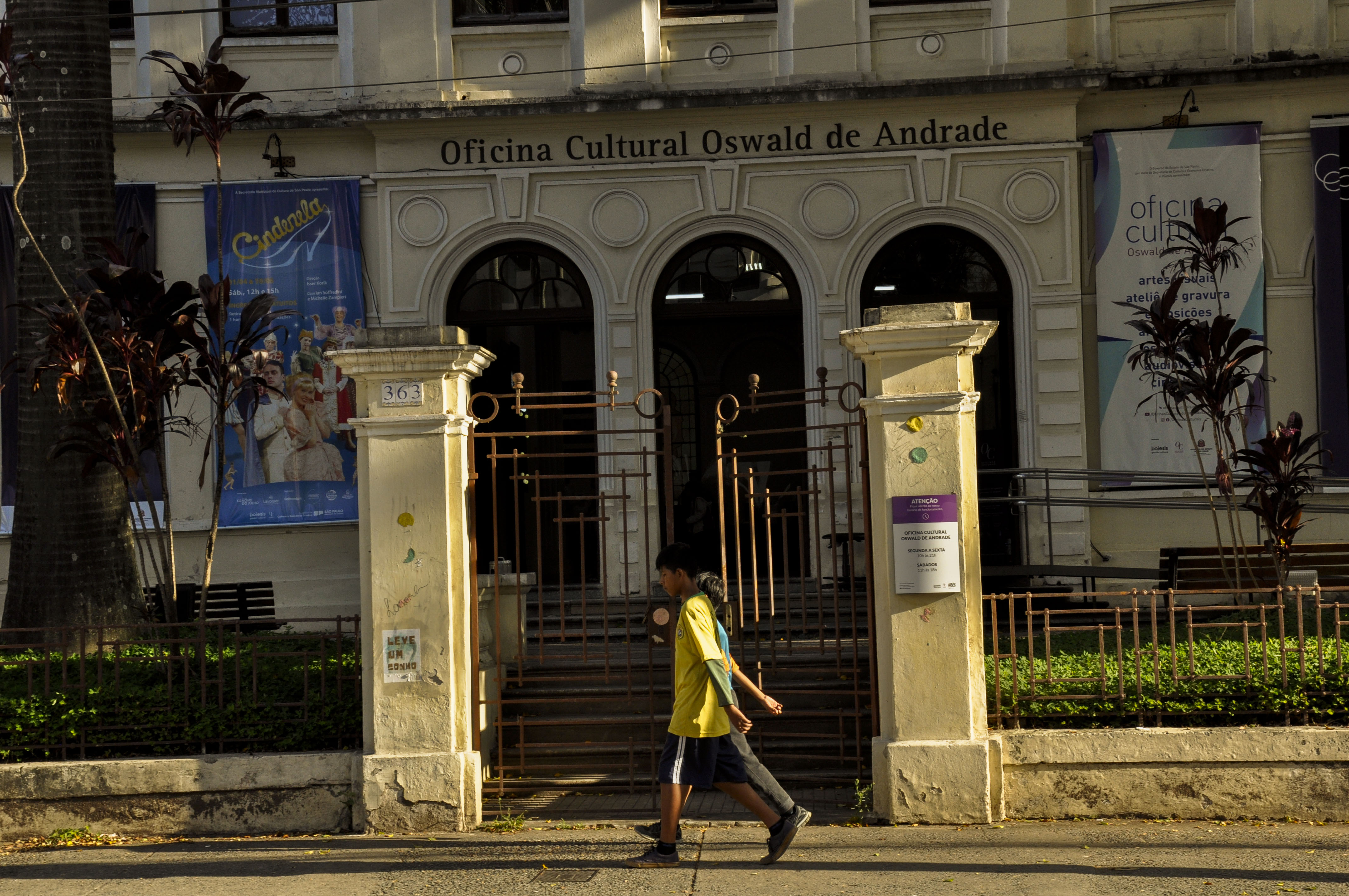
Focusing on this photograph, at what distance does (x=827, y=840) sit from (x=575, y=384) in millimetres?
7566

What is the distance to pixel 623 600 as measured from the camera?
11.0 m

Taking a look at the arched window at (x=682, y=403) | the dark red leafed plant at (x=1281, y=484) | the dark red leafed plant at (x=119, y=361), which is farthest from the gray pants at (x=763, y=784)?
the arched window at (x=682, y=403)

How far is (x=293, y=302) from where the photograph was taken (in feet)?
42.0

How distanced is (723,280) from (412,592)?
6.98 meters

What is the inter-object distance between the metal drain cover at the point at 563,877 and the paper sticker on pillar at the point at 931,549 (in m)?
2.17

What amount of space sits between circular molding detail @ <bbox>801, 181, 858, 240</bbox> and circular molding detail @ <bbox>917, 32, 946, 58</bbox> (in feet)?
5.12

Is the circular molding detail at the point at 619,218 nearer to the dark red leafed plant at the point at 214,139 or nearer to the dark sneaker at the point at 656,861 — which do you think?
the dark red leafed plant at the point at 214,139

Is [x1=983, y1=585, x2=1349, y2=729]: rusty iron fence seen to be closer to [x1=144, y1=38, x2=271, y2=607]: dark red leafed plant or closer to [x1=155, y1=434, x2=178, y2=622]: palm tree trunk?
[x1=144, y1=38, x2=271, y2=607]: dark red leafed plant

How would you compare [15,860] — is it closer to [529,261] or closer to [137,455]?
[137,455]

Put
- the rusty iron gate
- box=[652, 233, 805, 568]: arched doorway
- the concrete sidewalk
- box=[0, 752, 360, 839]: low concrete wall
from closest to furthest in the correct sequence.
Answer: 1. the concrete sidewalk
2. box=[0, 752, 360, 839]: low concrete wall
3. the rusty iron gate
4. box=[652, 233, 805, 568]: arched doorway

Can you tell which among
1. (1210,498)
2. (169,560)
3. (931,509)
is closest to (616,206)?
(169,560)

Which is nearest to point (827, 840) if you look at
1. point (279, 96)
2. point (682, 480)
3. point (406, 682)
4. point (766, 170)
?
point (406, 682)

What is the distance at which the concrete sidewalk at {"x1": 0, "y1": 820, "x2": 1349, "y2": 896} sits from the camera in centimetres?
561

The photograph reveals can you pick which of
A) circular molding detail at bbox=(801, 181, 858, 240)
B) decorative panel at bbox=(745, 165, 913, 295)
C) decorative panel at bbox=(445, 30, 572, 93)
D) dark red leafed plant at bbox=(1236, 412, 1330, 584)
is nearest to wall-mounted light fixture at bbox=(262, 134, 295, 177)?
decorative panel at bbox=(445, 30, 572, 93)
